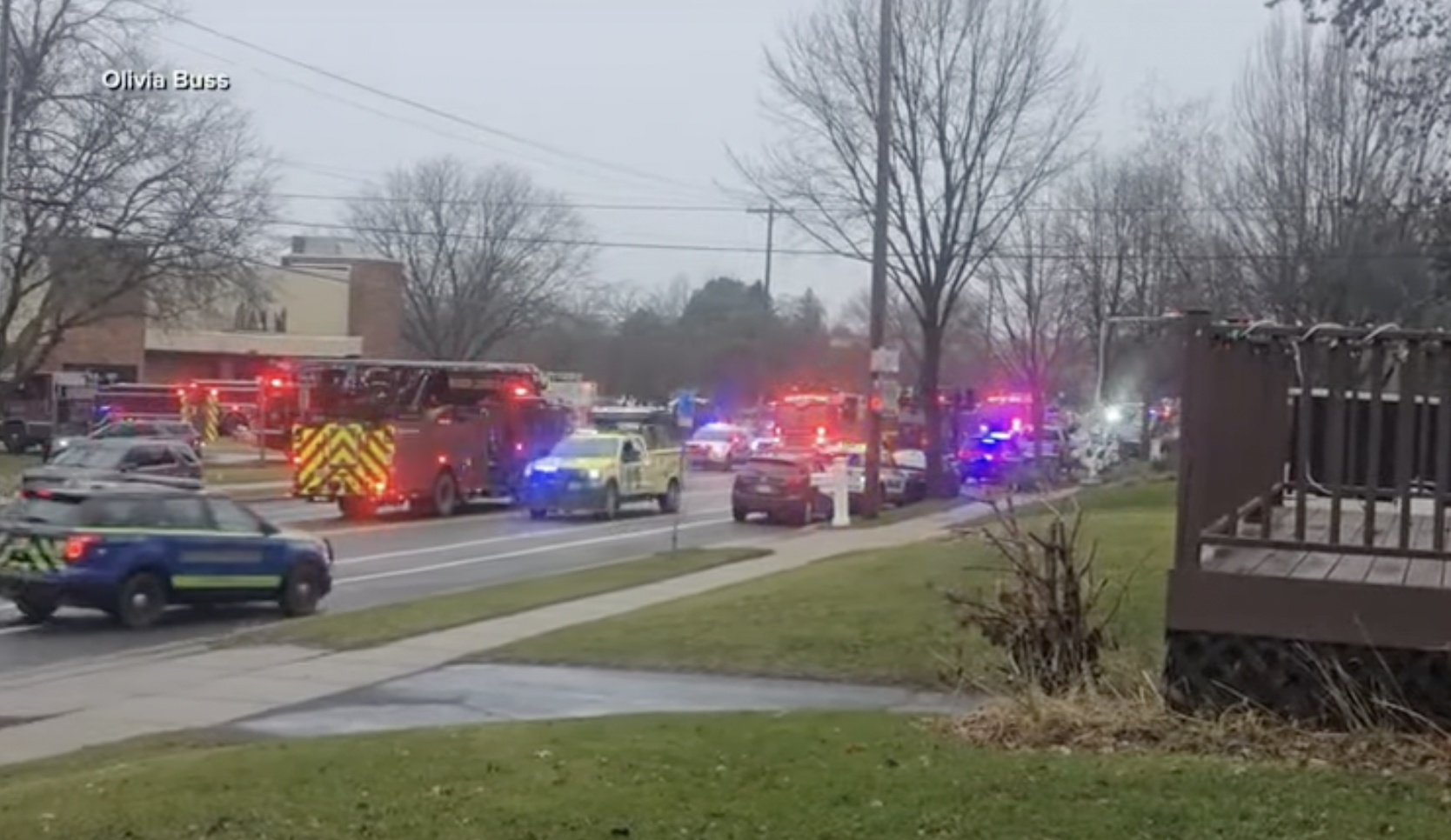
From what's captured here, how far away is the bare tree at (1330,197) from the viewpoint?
24047 mm

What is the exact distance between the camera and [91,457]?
34250mm

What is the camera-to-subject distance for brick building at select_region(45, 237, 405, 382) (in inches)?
3113

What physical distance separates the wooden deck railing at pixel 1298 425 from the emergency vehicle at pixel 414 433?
27828mm

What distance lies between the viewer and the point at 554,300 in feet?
258

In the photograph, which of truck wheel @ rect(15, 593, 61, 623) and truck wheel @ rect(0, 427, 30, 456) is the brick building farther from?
truck wheel @ rect(15, 593, 61, 623)

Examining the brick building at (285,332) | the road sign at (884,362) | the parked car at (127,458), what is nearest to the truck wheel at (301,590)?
the parked car at (127,458)

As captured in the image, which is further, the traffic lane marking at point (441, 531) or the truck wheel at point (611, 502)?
the truck wheel at point (611, 502)

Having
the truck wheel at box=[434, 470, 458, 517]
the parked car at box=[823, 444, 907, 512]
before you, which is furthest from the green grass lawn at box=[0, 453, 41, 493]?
the parked car at box=[823, 444, 907, 512]

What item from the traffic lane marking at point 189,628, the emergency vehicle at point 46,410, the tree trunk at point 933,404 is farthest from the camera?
the emergency vehicle at point 46,410

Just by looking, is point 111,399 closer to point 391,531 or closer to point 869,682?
point 391,531

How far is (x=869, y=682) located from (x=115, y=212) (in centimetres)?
3779

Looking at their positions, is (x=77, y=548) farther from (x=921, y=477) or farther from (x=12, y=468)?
(x=12, y=468)

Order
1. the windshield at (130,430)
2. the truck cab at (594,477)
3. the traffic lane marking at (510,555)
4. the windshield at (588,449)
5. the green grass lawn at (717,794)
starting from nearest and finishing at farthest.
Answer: the green grass lawn at (717,794), the traffic lane marking at (510,555), the truck cab at (594,477), the windshield at (588,449), the windshield at (130,430)

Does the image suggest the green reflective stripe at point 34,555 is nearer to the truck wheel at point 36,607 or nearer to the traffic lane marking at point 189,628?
the truck wheel at point 36,607
